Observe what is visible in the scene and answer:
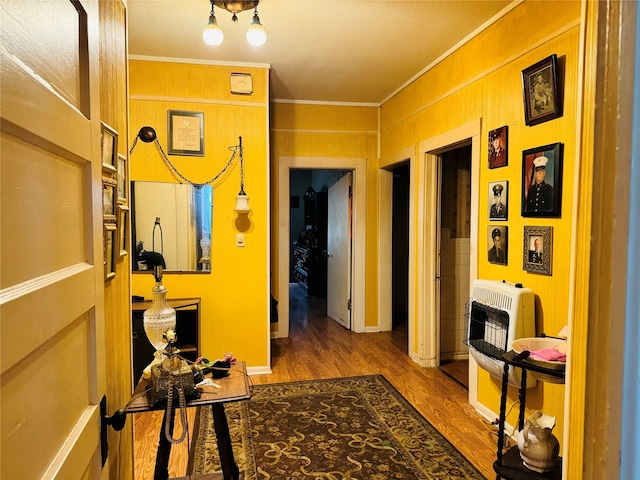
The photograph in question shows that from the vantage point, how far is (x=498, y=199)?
272cm

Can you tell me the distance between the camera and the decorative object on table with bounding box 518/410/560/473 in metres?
1.85

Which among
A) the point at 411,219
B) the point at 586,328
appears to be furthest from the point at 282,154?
the point at 586,328

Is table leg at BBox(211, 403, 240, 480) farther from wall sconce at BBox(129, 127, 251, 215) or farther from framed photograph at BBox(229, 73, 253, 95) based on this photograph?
framed photograph at BBox(229, 73, 253, 95)

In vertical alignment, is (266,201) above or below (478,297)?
above

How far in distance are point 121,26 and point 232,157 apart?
2106mm

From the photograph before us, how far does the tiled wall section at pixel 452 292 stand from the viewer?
13.7ft

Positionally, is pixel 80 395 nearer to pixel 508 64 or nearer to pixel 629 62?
pixel 629 62

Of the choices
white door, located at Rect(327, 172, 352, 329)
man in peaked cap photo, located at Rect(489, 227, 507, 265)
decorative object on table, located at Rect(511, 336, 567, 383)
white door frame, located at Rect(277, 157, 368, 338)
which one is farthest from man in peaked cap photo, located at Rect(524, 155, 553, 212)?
white door, located at Rect(327, 172, 352, 329)

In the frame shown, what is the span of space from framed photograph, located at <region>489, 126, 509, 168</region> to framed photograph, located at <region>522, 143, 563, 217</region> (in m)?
0.20

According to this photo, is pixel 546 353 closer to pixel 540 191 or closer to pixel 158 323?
pixel 540 191

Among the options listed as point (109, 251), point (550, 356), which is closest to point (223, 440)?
point (109, 251)

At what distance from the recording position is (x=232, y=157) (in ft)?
11.9

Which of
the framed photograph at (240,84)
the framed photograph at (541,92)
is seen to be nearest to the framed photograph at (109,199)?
the framed photograph at (541,92)

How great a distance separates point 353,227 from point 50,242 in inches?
176
